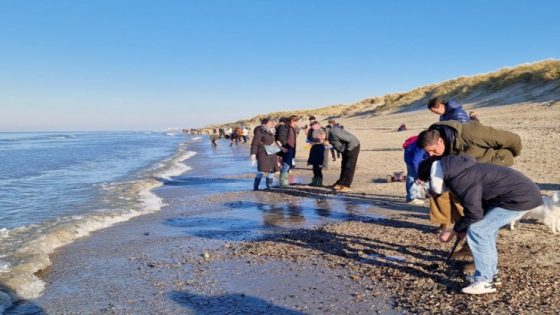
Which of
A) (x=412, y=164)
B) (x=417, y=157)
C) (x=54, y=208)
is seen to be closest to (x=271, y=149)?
(x=412, y=164)

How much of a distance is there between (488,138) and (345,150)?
5.43 metres

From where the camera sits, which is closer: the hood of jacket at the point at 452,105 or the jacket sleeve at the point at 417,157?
→ the hood of jacket at the point at 452,105

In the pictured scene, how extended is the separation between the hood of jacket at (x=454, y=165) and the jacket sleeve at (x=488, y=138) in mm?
1118

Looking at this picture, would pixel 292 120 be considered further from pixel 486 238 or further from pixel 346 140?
pixel 486 238

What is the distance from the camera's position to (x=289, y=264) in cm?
535

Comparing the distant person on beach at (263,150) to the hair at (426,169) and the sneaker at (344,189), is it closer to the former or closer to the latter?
the sneaker at (344,189)

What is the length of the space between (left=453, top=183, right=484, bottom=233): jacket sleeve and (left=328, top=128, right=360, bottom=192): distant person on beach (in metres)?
6.31

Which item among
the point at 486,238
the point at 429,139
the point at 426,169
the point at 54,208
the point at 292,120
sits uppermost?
the point at 292,120

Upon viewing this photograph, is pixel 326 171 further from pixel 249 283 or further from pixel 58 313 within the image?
pixel 58 313

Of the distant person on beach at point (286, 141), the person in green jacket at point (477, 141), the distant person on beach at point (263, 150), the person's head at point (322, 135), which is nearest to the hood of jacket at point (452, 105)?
the person in green jacket at point (477, 141)

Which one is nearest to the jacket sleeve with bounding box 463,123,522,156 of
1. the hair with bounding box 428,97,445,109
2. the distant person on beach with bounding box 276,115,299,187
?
the hair with bounding box 428,97,445,109

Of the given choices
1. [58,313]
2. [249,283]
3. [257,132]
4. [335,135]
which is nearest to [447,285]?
[249,283]

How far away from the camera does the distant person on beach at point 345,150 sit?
10258mm

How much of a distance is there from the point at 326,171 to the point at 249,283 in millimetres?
9964
